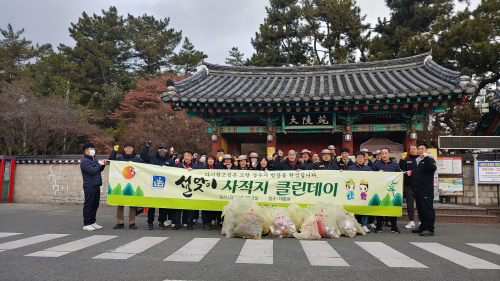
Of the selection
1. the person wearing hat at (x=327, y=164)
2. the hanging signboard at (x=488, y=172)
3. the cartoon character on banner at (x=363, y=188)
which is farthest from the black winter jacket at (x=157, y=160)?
the hanging signboard at (x=488, y=172)

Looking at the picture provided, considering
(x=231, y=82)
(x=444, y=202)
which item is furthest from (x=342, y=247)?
(x=231, y=82)

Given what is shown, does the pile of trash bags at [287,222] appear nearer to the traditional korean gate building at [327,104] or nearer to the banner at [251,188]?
the banner at [251,188]

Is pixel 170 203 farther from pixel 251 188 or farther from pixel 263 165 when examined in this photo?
pixel 263 165

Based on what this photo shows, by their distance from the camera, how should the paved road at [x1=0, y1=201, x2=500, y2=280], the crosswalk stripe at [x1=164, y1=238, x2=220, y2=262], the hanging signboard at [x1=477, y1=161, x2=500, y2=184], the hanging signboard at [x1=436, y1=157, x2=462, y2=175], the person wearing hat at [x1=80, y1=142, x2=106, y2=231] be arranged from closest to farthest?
the paved road at [x1=0, y1=201, x2=500, y2=280], the crosswalk stripe at [x1=164, y1=238, x2=220, y2=262], the person wearing hat at [x1=80, y1=142, x2=106, y2=231], the hanging signboard at [x1=477, y1=161, x2=500, y2=184], the hanging signboard at [x1=436, y1=157, x2=462, y2=175]

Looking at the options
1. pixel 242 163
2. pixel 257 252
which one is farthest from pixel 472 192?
pixel 257 252

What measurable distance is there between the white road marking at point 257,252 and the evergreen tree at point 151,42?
2930 cm

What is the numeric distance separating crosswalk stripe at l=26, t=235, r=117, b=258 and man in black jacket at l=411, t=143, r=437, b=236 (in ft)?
20.6

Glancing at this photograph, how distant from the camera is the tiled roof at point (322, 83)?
9.34m

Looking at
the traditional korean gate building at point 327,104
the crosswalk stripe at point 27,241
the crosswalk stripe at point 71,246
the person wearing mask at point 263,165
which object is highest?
the traditional korean gate building at point 327,104

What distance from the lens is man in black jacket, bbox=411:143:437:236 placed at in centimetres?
678

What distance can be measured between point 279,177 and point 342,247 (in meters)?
2.42

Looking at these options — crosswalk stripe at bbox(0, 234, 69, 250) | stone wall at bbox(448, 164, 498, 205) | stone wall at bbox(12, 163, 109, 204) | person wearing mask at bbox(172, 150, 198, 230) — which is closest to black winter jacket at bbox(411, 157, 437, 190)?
person wearing mask at bbox(172, 150, 198, 230)

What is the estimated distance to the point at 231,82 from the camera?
1246cm

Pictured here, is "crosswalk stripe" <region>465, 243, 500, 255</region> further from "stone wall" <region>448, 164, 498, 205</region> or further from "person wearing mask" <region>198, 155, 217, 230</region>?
"stone wall" <region>448, 164, 498, 205</region>
